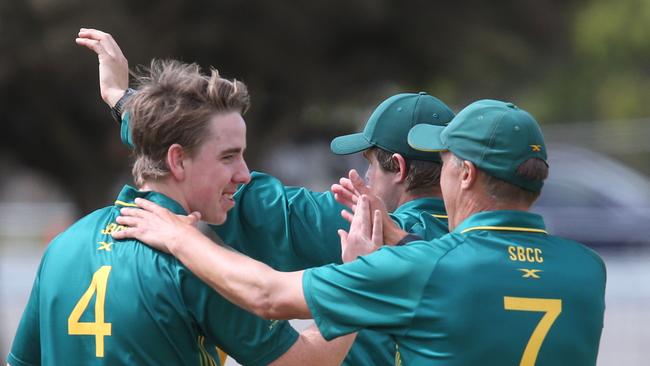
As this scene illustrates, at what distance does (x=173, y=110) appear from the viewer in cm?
379

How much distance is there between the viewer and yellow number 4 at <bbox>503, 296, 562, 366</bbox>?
3.57 m

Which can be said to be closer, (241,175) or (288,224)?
(241,175)

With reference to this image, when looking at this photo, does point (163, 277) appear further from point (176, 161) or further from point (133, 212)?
point (176, 161)

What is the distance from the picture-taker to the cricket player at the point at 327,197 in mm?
4598

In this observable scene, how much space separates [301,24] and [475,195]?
13255 millimetres

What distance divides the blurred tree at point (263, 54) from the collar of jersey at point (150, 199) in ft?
37.5

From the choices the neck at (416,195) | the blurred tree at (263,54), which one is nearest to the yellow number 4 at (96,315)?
the neck at (416,195)

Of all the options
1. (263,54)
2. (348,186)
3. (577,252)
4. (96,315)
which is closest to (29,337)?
(96,315)

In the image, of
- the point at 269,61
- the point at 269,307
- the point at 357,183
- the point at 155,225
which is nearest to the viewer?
the point at 269,307

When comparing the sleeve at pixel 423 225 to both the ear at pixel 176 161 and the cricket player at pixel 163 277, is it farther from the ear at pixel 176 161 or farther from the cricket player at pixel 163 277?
the ear at pixel 176 161

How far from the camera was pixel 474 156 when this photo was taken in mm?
3707

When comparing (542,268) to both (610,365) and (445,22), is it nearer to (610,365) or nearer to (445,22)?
(610,365)

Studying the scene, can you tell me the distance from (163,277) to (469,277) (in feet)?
3.07

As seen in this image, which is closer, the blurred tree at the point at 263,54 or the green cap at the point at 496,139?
the green cap at the point at 496,139
